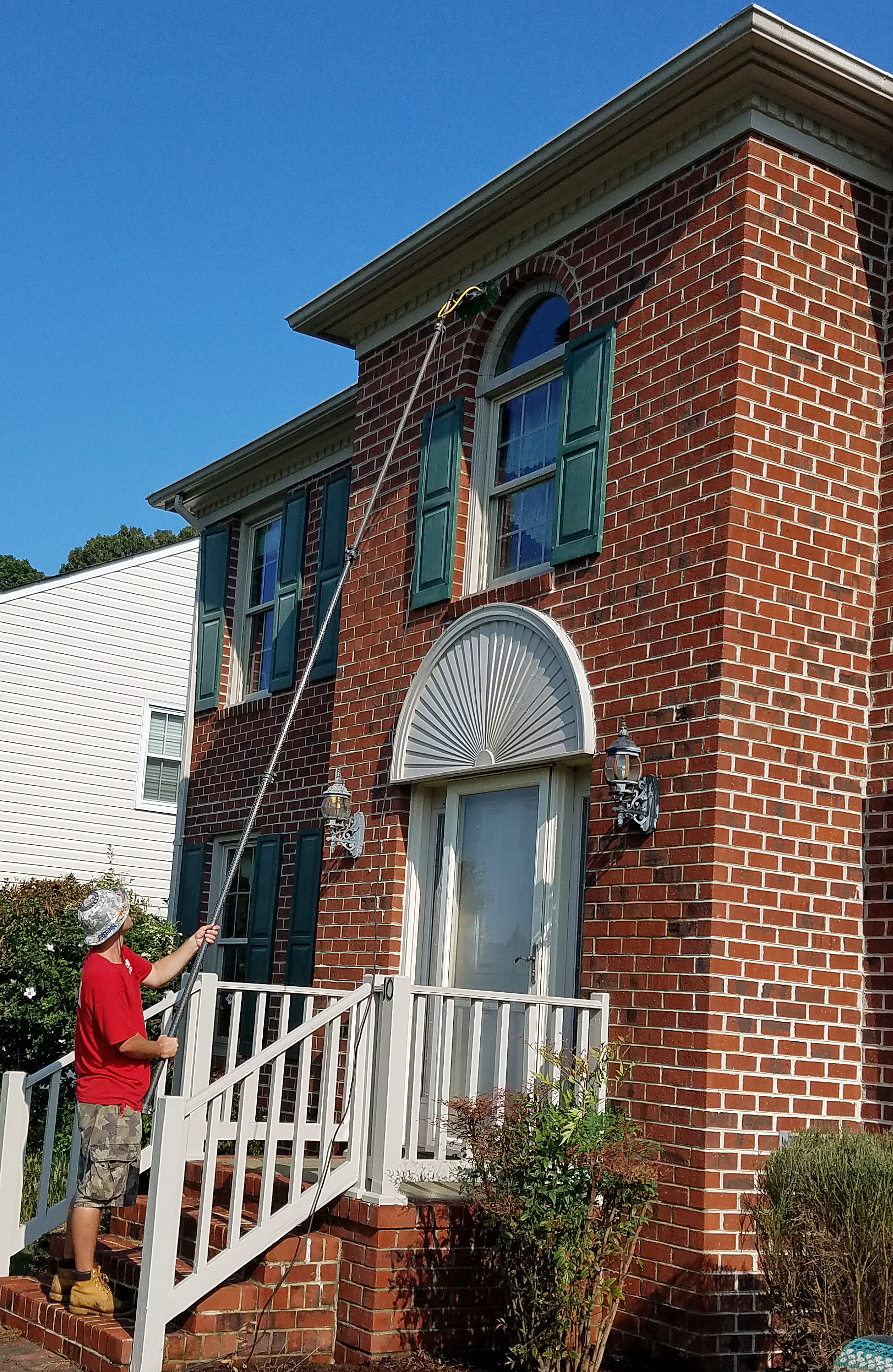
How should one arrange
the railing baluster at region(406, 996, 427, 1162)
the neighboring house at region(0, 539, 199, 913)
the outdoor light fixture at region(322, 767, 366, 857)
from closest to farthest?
the railing baluster at region(406, 996, 427, 1162) < the outdoor light fixture at region(322, 767, 366, 857) < the neighboring house at region(0, 539, 199, 913)

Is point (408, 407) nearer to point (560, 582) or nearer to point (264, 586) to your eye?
point (560, 582)

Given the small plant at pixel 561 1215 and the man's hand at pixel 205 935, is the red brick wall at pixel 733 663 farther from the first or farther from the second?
the man's hand at pixel 205 935

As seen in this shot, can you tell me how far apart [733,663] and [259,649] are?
23.0ft

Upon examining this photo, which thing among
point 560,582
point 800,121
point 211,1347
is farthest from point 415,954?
point 800,121

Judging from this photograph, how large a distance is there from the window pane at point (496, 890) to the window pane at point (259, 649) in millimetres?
4639

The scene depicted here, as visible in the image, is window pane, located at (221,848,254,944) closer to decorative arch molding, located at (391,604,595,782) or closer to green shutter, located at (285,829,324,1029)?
green shutter, located at (285,829,324,1029)

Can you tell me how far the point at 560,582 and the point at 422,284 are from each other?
2.64 meters

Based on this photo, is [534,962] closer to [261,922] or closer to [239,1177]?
[239,1177]

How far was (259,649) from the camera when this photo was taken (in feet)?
42.8

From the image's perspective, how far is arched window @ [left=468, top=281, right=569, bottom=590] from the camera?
8.44 meters

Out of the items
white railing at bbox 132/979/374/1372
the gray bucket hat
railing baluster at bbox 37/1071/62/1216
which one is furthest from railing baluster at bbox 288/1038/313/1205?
railing baluster at bbox 37/1071/62/1216

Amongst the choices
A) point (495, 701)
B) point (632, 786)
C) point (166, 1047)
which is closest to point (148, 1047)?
point (166, 1047)

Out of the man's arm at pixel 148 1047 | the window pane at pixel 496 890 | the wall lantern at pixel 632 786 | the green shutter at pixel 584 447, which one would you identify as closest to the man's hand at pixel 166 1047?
the man's arm at pixel 148 1047

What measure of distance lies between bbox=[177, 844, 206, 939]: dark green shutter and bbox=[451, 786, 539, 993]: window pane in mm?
4954
